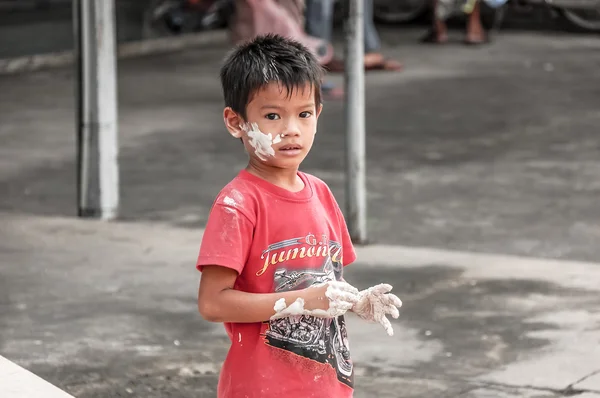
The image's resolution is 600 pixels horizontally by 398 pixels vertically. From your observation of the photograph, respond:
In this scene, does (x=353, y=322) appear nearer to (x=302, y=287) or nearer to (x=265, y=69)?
(x=302, y=287)

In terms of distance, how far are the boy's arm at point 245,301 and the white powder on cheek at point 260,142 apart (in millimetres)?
303

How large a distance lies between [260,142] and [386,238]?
5.26 m

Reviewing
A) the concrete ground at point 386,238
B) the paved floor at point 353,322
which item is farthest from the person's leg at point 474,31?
the paved floor at point 353,322

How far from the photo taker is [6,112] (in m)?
13.5

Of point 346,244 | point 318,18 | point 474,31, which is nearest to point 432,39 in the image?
point 474,31

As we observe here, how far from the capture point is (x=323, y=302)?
3.09m

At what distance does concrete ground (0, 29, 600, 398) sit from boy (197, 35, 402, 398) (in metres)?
2.08

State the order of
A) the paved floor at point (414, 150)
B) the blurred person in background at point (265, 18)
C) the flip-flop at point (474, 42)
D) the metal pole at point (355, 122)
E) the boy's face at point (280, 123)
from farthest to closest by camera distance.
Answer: the flip-flop at point (474, 42) → the blurred person in background at point (265, 18) → the paved floor at point (414, 150) → the metal pole at point (355, 122) → the boy's face at point (280, 123)

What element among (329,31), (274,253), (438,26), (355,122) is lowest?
(438,26)

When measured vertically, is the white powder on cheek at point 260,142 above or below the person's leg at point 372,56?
above

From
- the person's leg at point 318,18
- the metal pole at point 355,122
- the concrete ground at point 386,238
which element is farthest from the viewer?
the person's leg at point 318,18

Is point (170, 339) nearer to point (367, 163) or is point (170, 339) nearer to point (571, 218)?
point (571, 218)

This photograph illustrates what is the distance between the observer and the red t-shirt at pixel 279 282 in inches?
125

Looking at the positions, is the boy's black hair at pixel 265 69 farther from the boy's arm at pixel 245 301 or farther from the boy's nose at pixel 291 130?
the boy's arm at pixel 245 301
